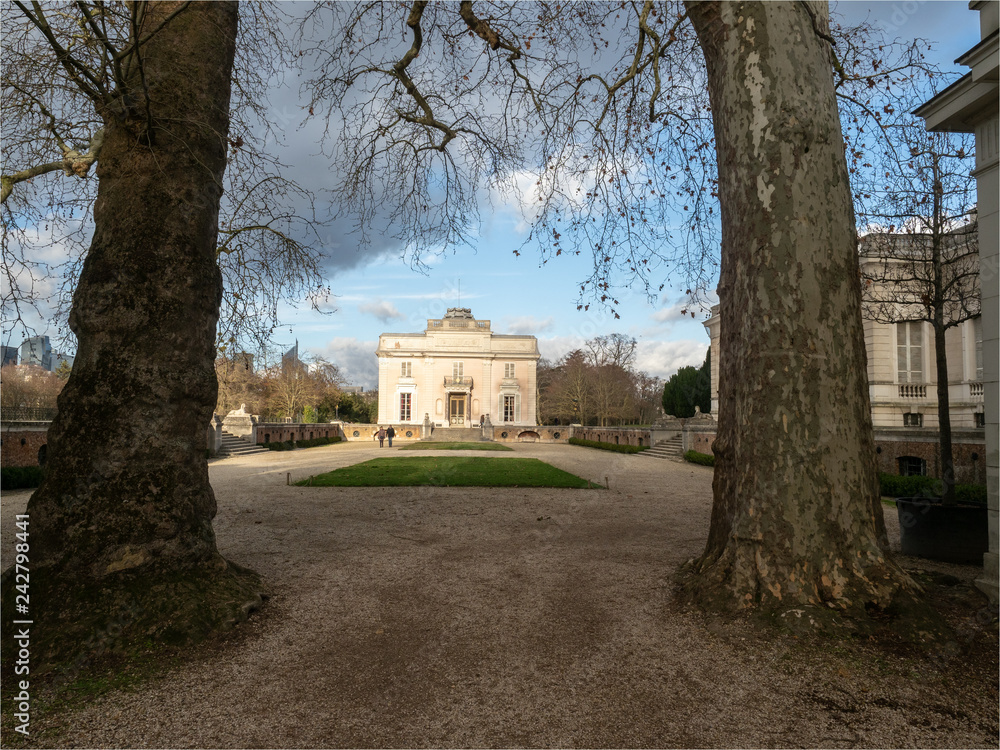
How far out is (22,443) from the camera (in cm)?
1455

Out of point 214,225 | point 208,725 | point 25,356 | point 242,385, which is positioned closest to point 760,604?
point 208,725

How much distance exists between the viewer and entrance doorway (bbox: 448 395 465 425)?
53.6m

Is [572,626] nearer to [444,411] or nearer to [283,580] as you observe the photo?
[283,580]

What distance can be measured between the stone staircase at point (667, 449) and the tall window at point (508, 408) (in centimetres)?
2798

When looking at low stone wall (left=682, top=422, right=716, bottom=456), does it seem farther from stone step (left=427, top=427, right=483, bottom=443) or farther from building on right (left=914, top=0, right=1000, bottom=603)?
stone step (left=427, top=427, right=483, bottom=443)

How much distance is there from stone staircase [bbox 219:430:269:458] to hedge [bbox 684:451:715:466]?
20042mm

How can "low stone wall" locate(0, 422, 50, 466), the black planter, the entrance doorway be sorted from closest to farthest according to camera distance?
the black planter < "low stone wall" locate(0, 422, 50, 466) < the entrance doorway

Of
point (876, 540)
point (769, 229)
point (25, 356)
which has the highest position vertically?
point (769, 229)

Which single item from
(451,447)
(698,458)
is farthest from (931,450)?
(451,447)

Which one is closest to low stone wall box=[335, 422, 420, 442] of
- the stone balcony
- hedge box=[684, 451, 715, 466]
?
the stone balcony

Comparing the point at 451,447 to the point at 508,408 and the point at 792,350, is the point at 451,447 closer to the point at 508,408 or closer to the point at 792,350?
the point at 508,408

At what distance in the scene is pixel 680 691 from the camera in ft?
10.9

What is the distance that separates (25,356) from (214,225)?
6.18ft

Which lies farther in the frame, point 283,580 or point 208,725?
point 283,580
